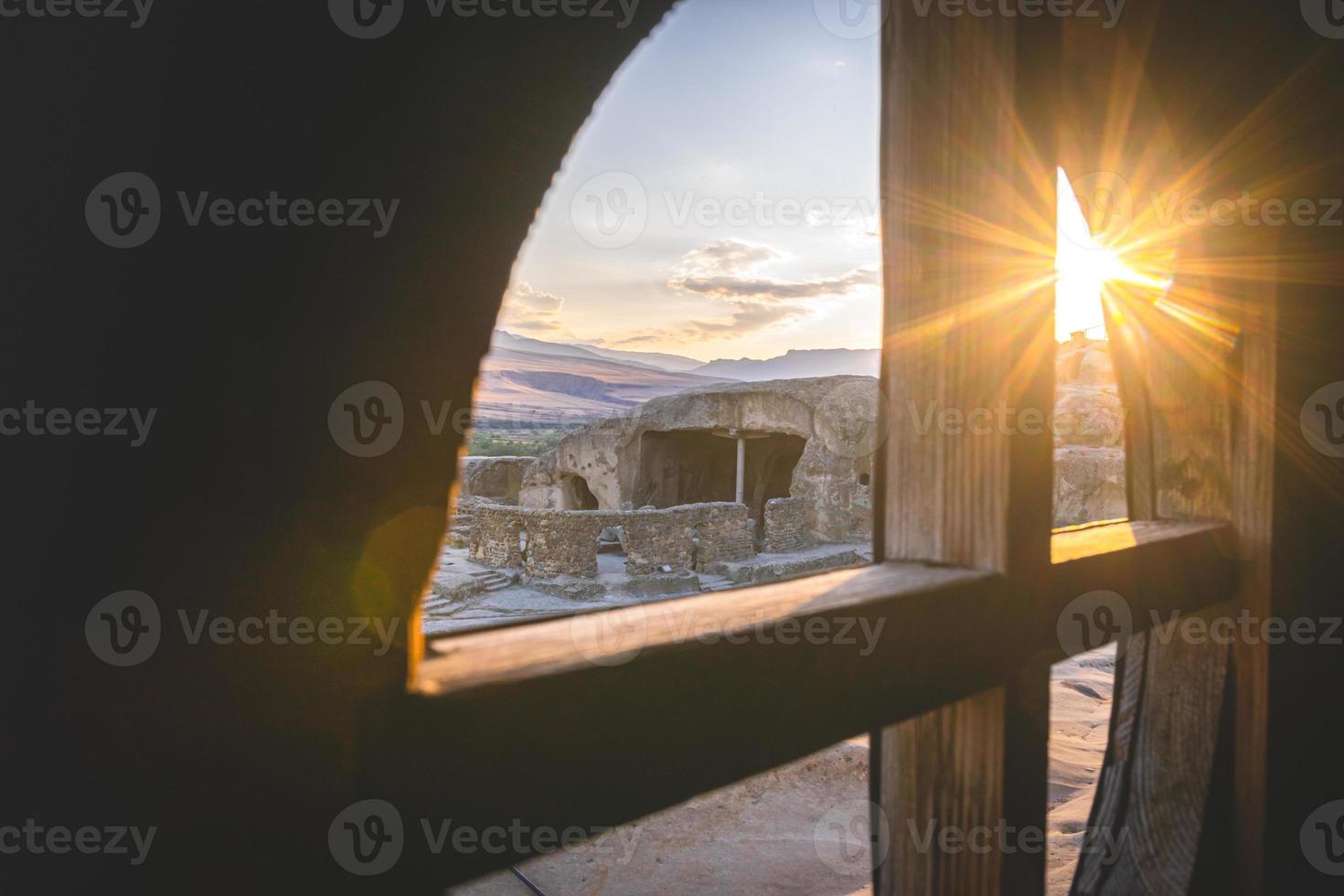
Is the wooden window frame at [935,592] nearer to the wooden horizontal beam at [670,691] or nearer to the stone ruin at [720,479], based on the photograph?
the wooden horizontal beam at [670,691]

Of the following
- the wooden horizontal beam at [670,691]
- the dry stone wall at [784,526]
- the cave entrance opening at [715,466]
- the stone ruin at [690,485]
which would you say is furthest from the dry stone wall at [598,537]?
the wooden horizontal beam at [670,691]

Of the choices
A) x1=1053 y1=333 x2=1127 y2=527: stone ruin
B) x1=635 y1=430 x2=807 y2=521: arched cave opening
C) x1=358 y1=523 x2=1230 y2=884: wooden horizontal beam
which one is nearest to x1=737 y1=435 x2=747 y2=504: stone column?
x1=635 y1=430 x2=807 y2=521: arched cave opening

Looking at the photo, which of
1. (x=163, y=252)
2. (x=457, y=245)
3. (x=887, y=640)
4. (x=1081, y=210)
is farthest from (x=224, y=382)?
(x=1081, y=210)

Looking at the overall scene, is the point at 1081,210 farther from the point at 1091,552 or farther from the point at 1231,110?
the point at 1091,552

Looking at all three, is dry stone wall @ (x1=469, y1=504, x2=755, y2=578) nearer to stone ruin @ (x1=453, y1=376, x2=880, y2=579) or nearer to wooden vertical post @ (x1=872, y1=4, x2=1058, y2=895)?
stone ruin @ (x1=453, y1=376, x2=880, y2=579)

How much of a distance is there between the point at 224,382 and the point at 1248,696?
2.38 metres

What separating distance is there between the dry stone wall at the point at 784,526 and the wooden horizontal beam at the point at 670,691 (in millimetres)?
19437

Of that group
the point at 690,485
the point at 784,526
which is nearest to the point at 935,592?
the point at 784,526

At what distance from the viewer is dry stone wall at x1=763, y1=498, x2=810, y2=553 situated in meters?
20.5

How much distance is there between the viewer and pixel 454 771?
0.67 meters

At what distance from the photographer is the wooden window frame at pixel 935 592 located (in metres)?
0.86

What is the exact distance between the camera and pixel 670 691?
32.0 inches

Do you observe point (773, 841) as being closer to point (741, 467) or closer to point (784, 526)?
point (784, 526)

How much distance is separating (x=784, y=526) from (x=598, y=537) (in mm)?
5940
